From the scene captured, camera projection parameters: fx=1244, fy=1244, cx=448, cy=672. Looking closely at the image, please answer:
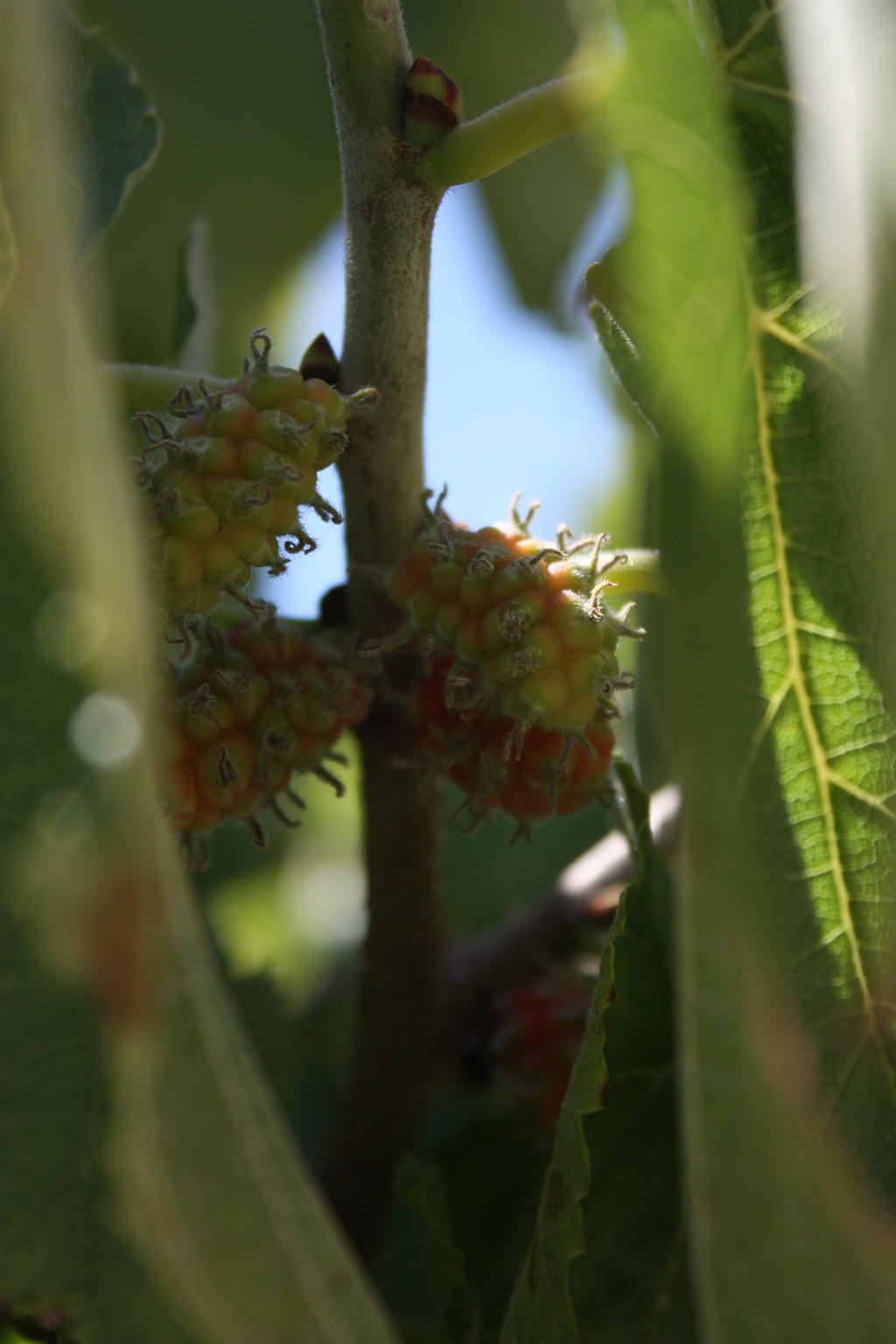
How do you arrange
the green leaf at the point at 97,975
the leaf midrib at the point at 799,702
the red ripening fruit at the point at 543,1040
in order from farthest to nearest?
the red ripening fruit at the point at 543,1040
the leaf midrib at the point at 799,702
the green leaf at the point at 97,975

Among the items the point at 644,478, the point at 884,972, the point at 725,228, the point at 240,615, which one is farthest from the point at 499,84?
the point at 884,972

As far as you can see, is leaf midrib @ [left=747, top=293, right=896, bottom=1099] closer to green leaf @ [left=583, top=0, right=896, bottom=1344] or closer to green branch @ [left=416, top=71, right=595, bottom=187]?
green leaf @ [left=583, top=0, right=896, bottom=1344]

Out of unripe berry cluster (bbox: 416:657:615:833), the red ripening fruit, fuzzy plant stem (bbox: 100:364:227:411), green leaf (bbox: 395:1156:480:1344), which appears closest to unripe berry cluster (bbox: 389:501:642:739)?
unripe berry cluster (bbox: 416:657:615:833)

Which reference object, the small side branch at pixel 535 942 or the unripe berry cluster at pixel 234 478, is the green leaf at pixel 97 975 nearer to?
the unripe berry cluster at pixel 234 478

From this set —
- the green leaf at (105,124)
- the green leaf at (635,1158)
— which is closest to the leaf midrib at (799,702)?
the green leaf at (635,1158)

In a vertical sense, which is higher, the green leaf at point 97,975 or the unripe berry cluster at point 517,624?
the unripe berry cluster at point 517,624

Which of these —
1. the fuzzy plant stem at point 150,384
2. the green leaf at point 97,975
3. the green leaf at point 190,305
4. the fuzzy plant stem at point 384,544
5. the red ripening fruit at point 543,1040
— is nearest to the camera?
the green leaf at point 97,975

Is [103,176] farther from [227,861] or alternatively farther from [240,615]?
[227,861]
